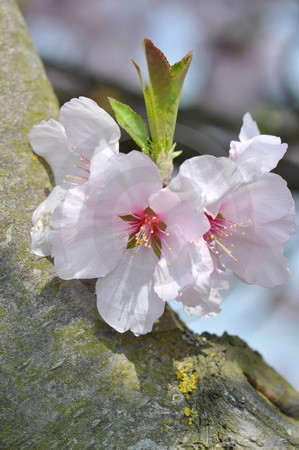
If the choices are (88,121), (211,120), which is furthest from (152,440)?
(211,120)

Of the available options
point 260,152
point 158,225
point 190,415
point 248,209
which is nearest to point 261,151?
point 260,152

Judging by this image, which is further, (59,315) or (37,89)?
(37,89)

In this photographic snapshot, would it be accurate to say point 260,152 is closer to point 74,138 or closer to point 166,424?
point 74,138

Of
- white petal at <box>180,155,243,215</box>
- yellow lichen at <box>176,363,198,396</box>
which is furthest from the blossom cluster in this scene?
yellow lichen at <box>176,363,198,396</box>

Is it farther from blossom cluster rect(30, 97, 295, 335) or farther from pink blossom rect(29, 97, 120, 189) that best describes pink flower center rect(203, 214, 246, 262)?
pink blossom rect(29, 97, 120, 189)

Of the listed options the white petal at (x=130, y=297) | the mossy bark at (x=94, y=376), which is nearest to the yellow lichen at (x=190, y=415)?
the mossy bark at (x=94, y=376)

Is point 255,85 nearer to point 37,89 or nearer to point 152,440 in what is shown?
point 37,89

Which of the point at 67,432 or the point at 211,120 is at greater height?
the point at 67,432

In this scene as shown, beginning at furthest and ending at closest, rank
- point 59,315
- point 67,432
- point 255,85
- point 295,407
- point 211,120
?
1. point 255,85
2. point 211,120
3. point 295,407
4. point 59,315
5. point 67,432
